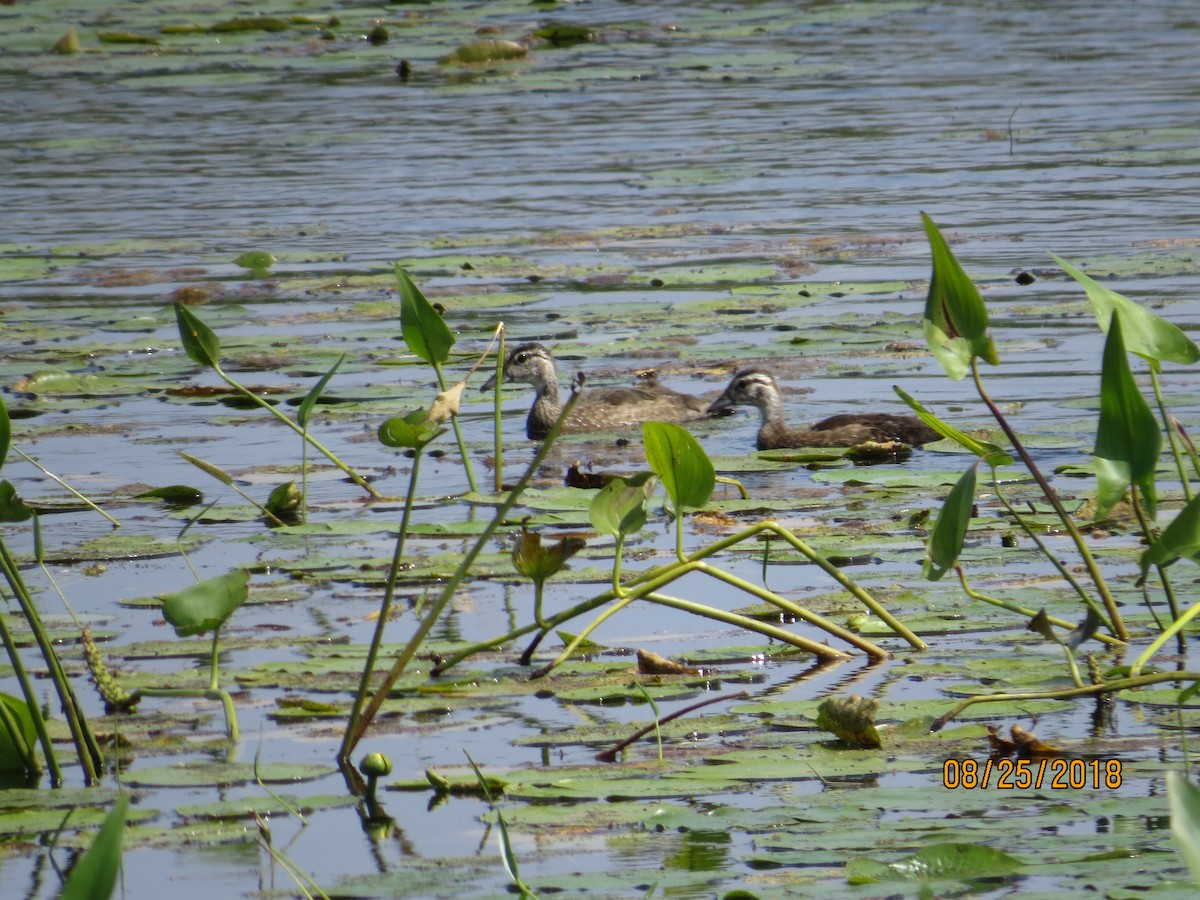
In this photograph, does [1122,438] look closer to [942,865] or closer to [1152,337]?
[1152,337]

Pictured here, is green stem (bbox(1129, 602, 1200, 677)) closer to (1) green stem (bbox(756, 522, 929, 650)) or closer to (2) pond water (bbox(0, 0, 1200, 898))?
(2) pond water (bbox(0, 0, 1200, 898))

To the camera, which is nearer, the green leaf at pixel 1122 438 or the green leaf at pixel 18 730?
the green leaf at pixel 1122 438

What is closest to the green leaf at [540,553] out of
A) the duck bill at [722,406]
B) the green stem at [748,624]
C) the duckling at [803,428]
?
the green stem at [748,624]

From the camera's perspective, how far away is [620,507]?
15.3 feet

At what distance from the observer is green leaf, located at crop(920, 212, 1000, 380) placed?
432 centimetres

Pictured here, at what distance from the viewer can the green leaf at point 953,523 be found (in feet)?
14.0

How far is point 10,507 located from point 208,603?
79 centimetres

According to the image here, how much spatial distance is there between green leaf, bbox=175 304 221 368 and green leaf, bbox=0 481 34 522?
1.25 metres

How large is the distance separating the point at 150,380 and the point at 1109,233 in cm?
663

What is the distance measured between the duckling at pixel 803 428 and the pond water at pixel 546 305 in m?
0.18

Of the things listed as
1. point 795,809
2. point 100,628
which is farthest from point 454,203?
point 795,809

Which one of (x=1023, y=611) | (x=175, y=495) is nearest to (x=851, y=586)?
(x=1023, y=611)

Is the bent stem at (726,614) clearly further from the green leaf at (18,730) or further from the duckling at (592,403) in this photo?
the duckling at (592,403)

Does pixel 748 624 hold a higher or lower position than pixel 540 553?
lower
